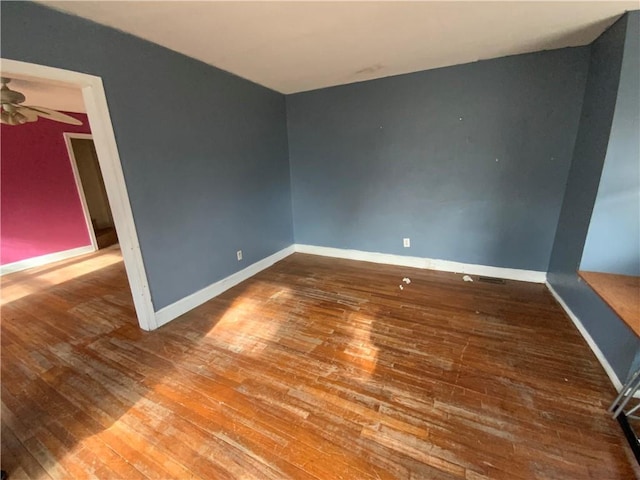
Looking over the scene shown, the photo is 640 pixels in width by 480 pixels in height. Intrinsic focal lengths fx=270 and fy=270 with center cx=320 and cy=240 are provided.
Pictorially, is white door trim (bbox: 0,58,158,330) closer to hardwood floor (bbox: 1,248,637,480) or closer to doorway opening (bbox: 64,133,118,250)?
hardwood floor (bbox: 1,248,637,480)

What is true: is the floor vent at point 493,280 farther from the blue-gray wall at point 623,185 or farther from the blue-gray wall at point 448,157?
the blue-gray wall at point 623,185

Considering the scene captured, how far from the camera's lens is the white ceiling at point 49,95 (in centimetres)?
262

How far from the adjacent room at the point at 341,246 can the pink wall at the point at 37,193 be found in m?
0.04

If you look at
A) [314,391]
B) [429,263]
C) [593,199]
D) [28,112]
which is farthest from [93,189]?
[593,199]

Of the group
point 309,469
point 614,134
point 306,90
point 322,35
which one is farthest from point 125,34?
point 614,134

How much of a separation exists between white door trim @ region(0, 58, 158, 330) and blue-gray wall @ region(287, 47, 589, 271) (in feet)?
7.64

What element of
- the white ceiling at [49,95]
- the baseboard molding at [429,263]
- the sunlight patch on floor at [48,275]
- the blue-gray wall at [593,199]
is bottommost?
the sunlight patch on floor at [48,275]

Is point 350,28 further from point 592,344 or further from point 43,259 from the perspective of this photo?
point 43,259

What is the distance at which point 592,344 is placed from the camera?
193cm

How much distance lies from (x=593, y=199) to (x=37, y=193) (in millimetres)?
6488

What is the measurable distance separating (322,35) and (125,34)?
1.42 metres

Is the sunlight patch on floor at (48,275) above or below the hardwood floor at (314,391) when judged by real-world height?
above

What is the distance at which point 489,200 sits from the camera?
2924 mm

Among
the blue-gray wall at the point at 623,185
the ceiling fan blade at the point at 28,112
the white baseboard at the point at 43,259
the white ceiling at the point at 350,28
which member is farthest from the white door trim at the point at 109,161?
the blue-gray wall at the point at 623,185
